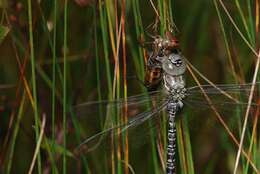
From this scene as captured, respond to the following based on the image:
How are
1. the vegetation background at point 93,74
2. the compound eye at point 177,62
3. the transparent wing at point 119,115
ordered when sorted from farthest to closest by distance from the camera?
1. the vegetation background at point 93,74
2. the compound eye at point 177,62
3. the transparent wing at point 119,115

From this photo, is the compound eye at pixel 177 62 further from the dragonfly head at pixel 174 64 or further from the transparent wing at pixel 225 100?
the transparent wing at pixel 225 100

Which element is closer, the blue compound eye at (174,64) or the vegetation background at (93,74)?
the blue compound eye at (174,64)

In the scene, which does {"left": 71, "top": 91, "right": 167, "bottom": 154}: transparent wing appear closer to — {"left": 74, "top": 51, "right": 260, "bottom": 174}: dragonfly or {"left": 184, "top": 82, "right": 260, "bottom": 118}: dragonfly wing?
{"left": 74, "top": 51, "right": 260, "bottom": 174}: dragonfly

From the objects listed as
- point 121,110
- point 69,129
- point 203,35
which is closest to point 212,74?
point 203,35

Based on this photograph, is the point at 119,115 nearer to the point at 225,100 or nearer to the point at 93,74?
the point at 225,100

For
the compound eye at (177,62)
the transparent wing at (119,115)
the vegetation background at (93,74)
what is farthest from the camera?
the vegetation background at (93,74)

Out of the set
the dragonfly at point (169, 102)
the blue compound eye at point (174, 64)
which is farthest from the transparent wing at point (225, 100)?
the blue compound eye at point (174, 64)

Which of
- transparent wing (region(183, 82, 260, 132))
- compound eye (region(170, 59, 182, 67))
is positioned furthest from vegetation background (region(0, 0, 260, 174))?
compound eye (region(170, 59, 182, 67))

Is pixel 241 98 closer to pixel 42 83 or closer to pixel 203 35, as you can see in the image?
pixel 203 35
